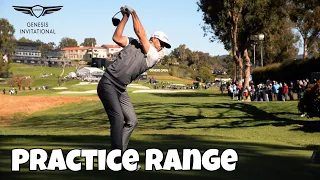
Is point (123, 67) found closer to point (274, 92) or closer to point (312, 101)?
point (312, 101)

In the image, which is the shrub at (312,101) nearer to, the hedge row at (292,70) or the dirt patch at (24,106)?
the dirt patch at (24,106)

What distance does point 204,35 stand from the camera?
52281 millimetres

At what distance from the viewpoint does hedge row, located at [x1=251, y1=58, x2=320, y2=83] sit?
45584mm

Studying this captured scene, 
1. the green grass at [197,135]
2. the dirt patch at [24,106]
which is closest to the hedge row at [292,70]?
the green grass at [197,135]

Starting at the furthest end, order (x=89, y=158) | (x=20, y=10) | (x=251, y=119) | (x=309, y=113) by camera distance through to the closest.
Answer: (x=20, y=10) → (x=251, y=119) → (x=309, y=113) → (x=89, y=158)

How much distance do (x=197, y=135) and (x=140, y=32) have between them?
765 centimetres

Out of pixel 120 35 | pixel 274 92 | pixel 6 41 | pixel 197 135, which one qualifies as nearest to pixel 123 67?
pixel 120 35

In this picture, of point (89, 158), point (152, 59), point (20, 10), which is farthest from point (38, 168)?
point (20, 10)

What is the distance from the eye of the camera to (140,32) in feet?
20.9

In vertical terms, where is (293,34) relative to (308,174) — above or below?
above

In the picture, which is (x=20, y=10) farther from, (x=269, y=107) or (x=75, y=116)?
(x=269, y=107)

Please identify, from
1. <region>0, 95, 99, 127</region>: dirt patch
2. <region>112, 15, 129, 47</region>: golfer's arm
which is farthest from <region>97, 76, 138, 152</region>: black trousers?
<region>0, 95, 99, 127</region>: dirt patch

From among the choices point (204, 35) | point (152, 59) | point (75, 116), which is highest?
point (204, 35)

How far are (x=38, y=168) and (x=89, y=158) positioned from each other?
0.72 meters
